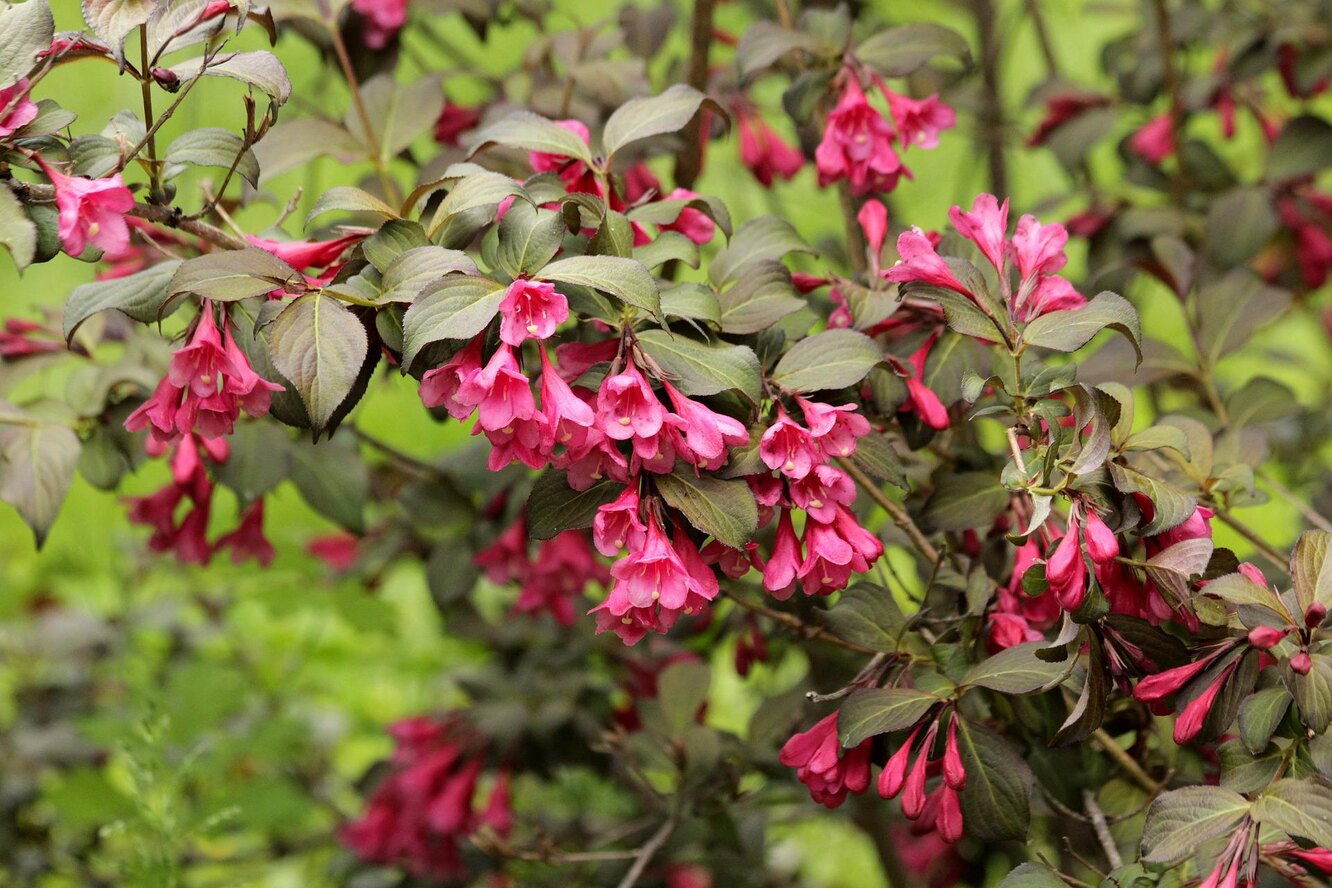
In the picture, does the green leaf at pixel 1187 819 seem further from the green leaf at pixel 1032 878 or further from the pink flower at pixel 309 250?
the pink flower at pixel 309 250

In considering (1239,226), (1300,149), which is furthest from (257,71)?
(1300,149)

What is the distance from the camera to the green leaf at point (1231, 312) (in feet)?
4.86

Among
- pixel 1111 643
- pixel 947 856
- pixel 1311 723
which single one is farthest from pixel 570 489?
pixel 947 856

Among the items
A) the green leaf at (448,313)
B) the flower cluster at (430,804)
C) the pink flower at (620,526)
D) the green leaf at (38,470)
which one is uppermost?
the green leaf at (448,313)

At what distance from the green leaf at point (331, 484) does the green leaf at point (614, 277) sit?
66 centimetres

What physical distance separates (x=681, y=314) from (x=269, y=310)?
0.31 meters

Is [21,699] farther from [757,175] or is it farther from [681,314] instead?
[681,314]

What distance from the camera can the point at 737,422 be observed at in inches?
37.5

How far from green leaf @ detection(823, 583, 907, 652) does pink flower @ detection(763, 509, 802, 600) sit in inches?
4.5

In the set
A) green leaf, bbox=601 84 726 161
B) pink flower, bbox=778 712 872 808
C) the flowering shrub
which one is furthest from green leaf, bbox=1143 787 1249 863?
green leaf, bbox=601 84 726 161

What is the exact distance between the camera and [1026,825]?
103 centimetres

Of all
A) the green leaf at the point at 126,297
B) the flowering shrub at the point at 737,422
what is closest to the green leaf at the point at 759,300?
the flowering shrub at the point at 737,422

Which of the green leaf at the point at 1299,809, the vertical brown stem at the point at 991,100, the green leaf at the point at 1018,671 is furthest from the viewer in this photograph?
the vertical brown stem at the point at 991,100

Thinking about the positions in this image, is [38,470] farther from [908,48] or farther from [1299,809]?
[1299,809]
